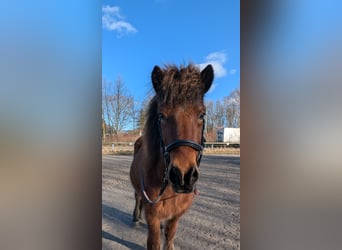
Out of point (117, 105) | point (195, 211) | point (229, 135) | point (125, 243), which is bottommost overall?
point (125, 243)

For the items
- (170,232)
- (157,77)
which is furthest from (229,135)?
(170,232)

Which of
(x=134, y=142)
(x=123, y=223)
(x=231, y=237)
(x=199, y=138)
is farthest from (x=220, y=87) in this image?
(x=123, y=223)

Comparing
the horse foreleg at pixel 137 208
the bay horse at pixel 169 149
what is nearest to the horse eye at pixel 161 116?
the bay horse at pixel 169 149

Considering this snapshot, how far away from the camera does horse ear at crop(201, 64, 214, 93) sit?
727 mm

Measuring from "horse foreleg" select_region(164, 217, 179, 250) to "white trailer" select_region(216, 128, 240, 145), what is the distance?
344 mm

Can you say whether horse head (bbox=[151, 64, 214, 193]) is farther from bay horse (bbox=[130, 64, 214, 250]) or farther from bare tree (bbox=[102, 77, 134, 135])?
bare tree (bbox=[102, 77, 134, 135])

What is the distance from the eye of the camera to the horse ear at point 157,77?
72 centimetres

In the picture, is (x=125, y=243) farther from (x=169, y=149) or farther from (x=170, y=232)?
(x=169, y=149)

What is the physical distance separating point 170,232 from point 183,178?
0.32 meters

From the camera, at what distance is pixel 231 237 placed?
0.77 metres

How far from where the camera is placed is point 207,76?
2.40ft

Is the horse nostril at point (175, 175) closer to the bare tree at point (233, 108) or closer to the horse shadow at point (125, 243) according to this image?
the bare tree at point (233, 108)

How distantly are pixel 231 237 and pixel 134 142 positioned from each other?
48cm
